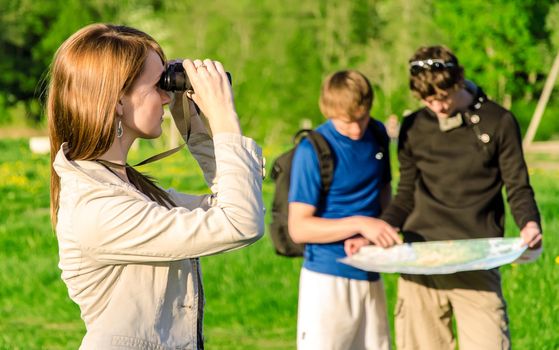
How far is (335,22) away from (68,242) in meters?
48.0

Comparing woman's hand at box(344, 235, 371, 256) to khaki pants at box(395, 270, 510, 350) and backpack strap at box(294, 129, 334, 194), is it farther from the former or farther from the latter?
khaki pants at box(395, 270, 510, 350)

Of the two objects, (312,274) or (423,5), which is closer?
(312,274)

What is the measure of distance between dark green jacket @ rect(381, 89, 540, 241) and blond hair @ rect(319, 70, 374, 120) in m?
0.31

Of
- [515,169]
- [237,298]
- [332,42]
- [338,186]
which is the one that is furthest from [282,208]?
[332,42]

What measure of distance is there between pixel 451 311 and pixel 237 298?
380cm

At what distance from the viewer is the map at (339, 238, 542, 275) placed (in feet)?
16.9

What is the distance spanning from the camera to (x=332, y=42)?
50.5 meters

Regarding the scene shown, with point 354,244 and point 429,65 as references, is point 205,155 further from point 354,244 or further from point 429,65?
point 429,65

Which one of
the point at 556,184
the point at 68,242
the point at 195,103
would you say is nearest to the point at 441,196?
the point at 195,103

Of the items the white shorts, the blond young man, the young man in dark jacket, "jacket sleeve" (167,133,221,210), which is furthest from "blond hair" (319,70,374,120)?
"jacket sleeve" (167,133,221,210)

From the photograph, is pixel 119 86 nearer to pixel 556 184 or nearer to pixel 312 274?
pixel 312 274

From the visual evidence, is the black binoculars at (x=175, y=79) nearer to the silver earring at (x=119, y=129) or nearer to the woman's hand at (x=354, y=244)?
the silver earring at (x=119, y=129)

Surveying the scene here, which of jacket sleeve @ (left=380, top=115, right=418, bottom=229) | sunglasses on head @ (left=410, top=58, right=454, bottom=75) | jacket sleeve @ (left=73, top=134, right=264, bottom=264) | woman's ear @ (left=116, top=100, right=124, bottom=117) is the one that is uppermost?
sunglasses on head @ (left=410, top=58, right=454, bottom=75)

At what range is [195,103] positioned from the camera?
123 inches
